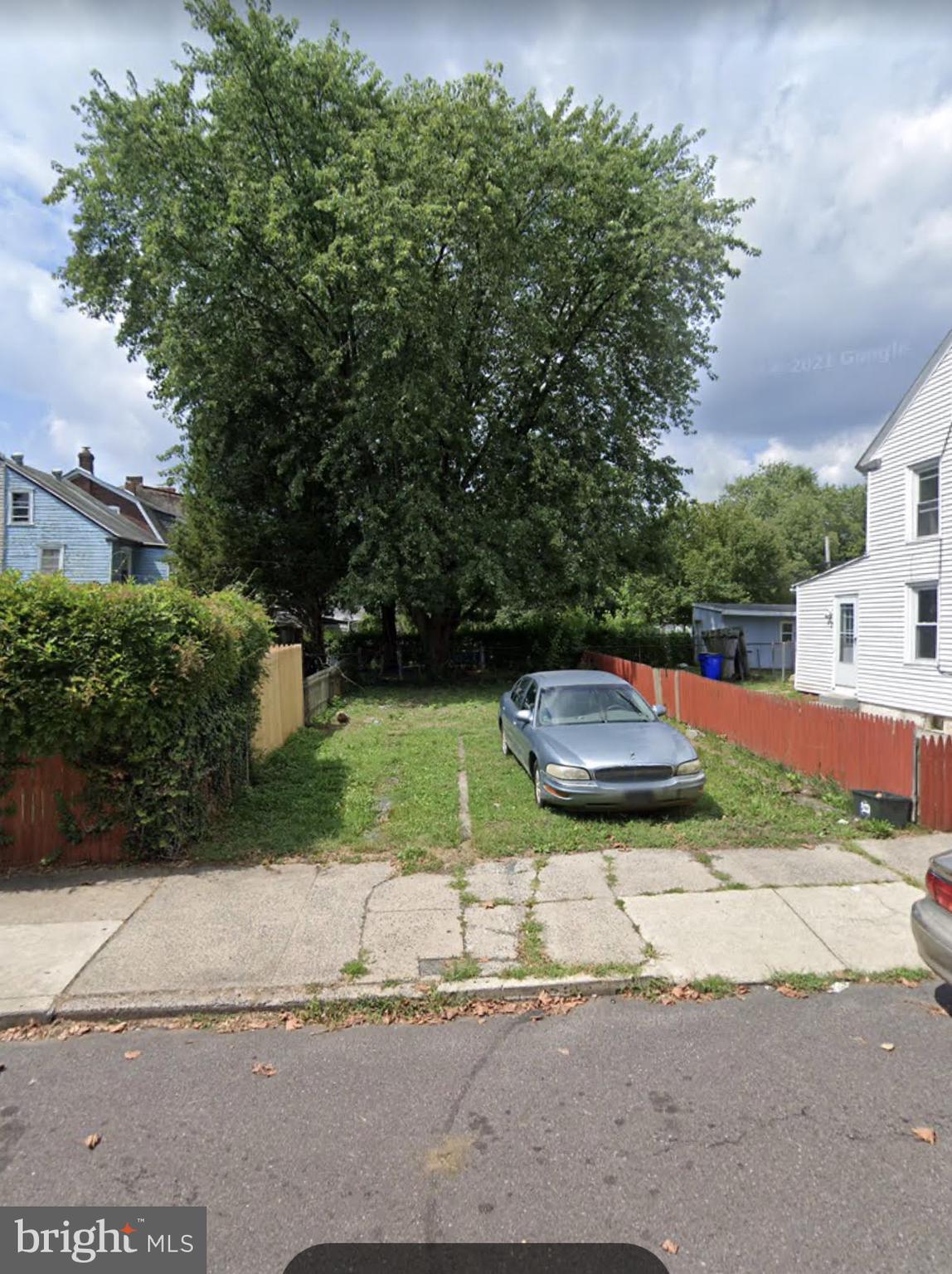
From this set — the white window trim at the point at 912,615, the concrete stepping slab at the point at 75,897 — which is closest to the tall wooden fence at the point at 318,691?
the concrete stepping slab at the point at 75,897

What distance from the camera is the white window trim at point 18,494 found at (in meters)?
29.4

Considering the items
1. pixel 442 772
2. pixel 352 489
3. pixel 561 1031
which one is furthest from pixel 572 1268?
pixel 352 489

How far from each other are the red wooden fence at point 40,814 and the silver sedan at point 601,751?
441 cm

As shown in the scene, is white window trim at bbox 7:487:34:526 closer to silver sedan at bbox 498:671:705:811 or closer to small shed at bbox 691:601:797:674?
small shed at bbox 691:601:797:674

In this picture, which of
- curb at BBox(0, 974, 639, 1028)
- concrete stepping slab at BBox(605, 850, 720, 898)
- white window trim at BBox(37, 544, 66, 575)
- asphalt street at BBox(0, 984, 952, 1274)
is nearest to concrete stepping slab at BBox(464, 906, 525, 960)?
curb at BBox(0, 974, 639, 1028)

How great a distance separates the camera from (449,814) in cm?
720

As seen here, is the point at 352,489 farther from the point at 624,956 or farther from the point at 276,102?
the point at 624,956

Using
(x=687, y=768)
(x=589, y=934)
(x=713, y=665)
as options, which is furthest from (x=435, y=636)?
(x=589, y=934)

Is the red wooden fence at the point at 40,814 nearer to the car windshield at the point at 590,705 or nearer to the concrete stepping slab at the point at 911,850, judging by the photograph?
the car windshield at the point at 590,705

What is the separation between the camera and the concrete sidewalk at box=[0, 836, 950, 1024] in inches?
155

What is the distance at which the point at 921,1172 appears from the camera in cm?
249

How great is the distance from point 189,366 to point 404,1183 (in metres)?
19.5

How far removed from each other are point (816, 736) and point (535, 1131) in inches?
273

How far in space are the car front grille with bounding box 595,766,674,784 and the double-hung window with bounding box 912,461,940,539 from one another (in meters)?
11.9
